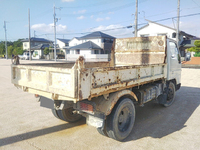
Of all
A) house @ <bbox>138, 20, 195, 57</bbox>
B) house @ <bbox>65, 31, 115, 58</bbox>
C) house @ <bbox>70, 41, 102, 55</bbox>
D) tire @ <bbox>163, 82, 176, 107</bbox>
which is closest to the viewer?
tire @ <bbox>163, 82, 176, 107</bbox>

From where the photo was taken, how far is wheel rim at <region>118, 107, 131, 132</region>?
399cm

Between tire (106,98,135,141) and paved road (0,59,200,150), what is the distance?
0.19 m

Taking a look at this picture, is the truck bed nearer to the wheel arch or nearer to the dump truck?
the dump truck

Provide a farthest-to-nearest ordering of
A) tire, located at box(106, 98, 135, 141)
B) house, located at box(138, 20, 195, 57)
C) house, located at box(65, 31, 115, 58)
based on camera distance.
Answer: house, located at box(65, 31, 115, 58) → house, located at box(138, 20, 195, 57) → tire, located at box(106, 98, 135, 141)

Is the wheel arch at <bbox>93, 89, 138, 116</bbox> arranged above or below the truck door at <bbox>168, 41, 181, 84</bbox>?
below

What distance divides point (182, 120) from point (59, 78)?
3.93m

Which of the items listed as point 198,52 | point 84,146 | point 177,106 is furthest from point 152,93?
point 198,52

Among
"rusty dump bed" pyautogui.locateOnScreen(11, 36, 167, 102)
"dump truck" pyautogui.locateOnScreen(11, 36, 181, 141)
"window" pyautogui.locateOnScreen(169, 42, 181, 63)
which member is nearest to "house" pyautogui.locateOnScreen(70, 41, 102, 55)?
"window" pyautogui.locateOnScreen(169, 42, 181, 63)

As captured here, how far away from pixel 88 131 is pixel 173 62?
390cm

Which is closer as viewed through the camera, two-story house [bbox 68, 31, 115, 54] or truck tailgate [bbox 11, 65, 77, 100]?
truck tailgate [bbox 11, 65, 77, 100]

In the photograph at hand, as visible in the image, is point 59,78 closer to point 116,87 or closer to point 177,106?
point 116,87

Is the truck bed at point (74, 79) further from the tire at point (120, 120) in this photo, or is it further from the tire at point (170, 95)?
the tire at point (170, 95)

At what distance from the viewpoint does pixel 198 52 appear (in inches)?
1145

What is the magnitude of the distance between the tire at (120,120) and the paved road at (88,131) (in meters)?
0.19
